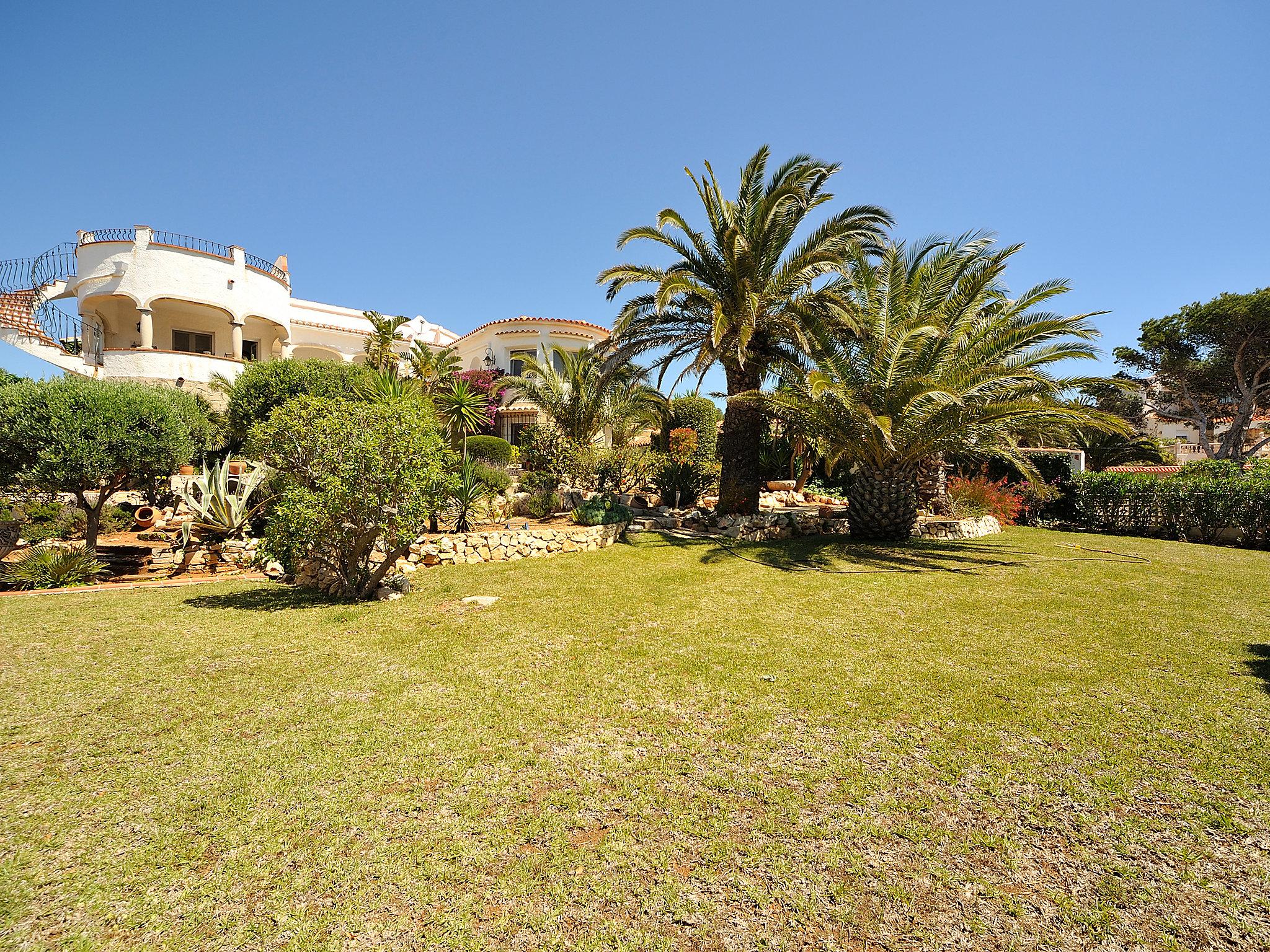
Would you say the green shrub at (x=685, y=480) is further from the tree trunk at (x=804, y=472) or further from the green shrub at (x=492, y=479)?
the green shrub at (x=492, y=479)

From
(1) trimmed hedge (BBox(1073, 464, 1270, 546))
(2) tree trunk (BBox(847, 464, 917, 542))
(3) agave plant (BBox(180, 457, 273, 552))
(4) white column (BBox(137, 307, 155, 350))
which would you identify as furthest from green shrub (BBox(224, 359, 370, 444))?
(1) trimmed hedge (BBox(1073, 464, 1270, 546))

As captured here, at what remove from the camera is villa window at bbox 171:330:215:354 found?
2323cm

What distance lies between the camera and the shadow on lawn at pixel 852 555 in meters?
9.54

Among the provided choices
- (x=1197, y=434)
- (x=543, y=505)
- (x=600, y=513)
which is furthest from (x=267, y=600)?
(x=1197, y=434)

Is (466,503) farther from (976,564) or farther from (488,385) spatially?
(488,385)

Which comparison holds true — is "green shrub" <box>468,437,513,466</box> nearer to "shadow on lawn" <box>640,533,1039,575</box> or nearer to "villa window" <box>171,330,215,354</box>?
"shadow on lawn" <box>640,533,1039,575</box>

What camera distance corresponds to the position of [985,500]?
50.8ft

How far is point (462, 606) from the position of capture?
23.2 ft

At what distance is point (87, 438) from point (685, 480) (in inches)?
490

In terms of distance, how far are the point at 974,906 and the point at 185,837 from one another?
149 inches

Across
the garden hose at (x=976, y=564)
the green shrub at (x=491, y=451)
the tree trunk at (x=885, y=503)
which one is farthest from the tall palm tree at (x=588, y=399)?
the tree trunk at (x=885, y=503)

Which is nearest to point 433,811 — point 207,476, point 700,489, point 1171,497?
point 207,476

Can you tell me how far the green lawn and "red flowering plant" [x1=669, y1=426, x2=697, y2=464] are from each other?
11.3 metres

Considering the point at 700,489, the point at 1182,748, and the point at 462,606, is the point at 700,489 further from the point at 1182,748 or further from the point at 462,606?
the point at 1182,748
